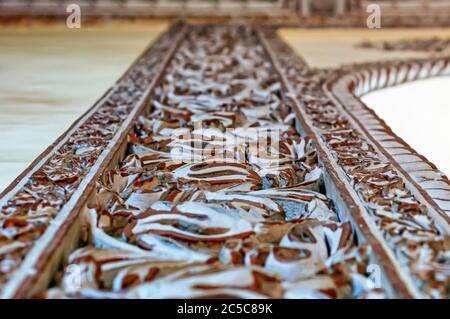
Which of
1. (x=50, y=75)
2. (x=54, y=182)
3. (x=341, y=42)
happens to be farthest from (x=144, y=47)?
(x=54, y=182)

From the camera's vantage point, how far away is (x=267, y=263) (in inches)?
82.1

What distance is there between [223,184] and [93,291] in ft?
3.67

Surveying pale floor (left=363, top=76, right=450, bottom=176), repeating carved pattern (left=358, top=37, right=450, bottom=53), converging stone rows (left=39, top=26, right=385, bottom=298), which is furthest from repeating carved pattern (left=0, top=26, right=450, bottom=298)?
repeating carved pattern (left=358, top=37, right=450, bottom=53)

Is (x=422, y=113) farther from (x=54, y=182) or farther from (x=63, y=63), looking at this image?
(x=63, y=63)

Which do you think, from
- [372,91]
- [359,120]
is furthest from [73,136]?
[372,91]

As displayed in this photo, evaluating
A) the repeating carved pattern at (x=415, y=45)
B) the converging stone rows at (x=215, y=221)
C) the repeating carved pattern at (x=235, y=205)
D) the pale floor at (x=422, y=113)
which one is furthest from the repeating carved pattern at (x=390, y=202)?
the repeating carved pattern at (x=415, y=45)

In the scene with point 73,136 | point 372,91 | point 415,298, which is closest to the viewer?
point 415,298

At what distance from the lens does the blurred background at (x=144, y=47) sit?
4.20 m

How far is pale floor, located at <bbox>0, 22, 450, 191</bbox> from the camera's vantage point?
13.1ft

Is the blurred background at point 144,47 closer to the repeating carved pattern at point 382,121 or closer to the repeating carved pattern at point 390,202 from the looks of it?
the repeating carved pattern at point 382,121

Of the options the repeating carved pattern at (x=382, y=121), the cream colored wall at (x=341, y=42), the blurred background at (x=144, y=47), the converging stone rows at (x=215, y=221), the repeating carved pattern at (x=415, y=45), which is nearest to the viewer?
the converging stone rows at (x=215, y=221)

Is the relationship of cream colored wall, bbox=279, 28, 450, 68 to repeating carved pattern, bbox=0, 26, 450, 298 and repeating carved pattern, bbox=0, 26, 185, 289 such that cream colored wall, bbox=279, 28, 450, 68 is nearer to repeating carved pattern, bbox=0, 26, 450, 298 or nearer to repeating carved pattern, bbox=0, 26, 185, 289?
repeating carved pattern, bbox=0, 26, 450, 298

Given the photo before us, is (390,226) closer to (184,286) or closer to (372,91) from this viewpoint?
(184,286)

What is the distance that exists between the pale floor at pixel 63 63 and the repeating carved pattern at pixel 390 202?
36.0 inches
